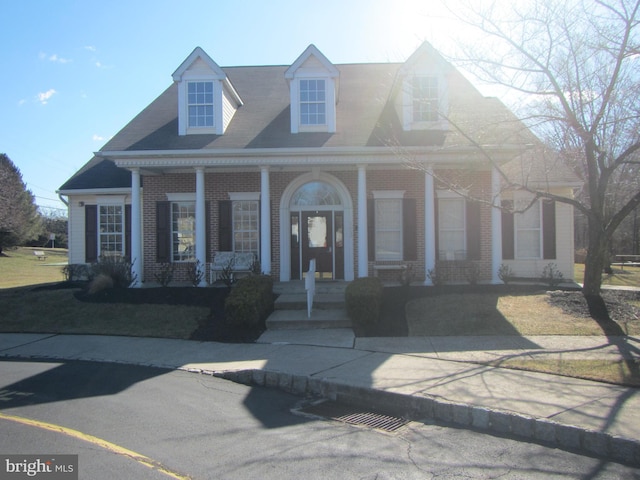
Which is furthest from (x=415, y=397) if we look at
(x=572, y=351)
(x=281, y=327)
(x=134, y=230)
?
(x=134, y=230)

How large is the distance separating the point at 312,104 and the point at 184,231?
5515mm

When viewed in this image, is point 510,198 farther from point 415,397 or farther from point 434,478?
point 434,478

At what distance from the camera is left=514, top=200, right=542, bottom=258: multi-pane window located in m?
15.4

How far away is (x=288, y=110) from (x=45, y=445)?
41.6 ft

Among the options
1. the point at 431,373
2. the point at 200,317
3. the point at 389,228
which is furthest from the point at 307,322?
the point at 389,228

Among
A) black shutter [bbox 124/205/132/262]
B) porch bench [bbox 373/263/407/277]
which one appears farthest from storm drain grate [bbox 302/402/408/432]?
black shutter [bbox 124/205/132/262]

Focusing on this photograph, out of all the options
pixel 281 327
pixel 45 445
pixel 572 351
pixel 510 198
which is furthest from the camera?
pixel 510 198

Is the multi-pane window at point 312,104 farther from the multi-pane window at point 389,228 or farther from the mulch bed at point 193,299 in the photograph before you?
the mulch bed at point 193,299

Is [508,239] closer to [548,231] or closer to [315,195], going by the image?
[548,231]

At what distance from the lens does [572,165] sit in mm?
13828

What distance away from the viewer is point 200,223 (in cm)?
1397

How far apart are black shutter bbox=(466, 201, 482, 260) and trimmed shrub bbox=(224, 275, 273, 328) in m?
6.76

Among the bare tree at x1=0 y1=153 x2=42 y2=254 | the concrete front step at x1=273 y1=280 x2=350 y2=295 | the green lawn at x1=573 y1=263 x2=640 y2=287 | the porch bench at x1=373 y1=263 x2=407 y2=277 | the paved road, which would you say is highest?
the bare tree at x1=0 y1=153 x2=42 y2=254

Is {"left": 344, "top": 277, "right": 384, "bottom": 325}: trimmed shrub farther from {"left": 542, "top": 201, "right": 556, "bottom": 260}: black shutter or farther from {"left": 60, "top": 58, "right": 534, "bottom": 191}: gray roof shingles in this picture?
{"left": 542, "top": 201, "right": 556, "bottom": 260}: black shutter
